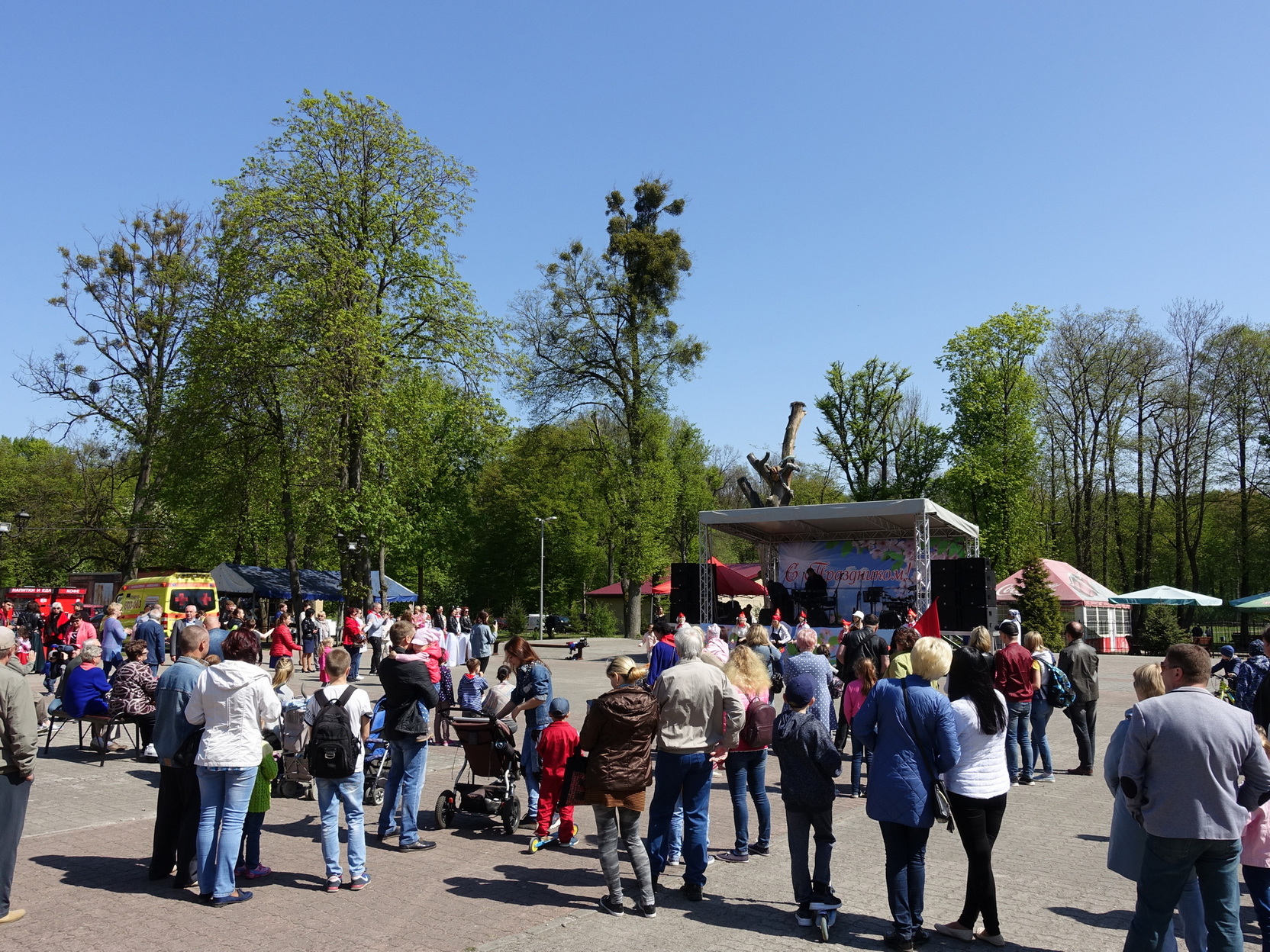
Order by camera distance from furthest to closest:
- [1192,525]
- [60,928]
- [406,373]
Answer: [1192,525] → [406,373] → [60,928]

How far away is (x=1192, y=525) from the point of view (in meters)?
51.0

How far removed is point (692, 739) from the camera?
601 centimetres

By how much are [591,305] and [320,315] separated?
14157mm

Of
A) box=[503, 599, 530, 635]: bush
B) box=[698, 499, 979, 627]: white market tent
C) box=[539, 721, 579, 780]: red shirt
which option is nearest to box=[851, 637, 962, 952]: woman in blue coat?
box=[539, 721, 579, 780]: red shirt

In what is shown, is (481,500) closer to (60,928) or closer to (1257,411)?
(1257,411)

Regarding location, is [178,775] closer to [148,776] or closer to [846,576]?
[148,776]

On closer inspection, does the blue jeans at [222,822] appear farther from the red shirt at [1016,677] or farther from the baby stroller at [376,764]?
the red shirt at [1016,677]

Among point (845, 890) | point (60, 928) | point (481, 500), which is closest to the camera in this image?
point (60, 928)

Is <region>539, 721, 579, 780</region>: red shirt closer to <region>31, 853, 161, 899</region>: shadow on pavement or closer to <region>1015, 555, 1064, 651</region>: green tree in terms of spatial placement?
<region>31, 853, 161, 899</region>: shadow on pavement

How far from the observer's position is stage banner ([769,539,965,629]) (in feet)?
88.6

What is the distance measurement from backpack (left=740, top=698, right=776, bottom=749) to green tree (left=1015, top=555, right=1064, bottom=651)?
2716 centimetres

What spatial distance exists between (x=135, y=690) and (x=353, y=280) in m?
18.2

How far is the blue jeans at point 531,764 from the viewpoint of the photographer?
8193 mm

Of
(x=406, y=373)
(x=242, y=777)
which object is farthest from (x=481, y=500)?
(x=242, y=777)
